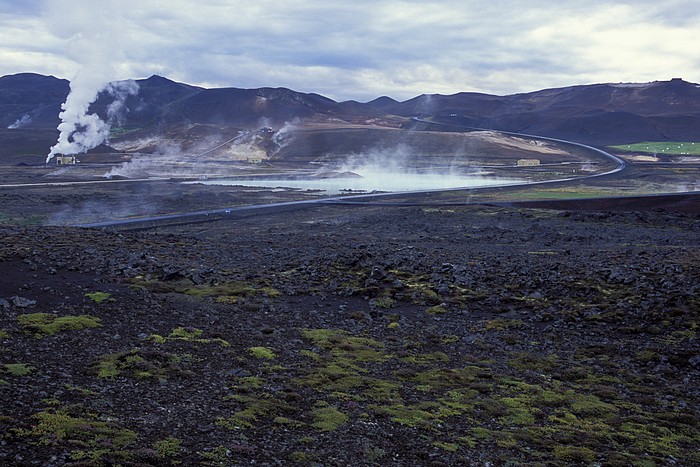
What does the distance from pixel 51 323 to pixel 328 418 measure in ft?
37.2

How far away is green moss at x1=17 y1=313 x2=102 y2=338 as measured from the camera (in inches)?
742

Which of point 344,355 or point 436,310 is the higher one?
point 344,355

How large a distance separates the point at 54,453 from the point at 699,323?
24.5 meters

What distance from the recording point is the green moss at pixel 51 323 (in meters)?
18.9

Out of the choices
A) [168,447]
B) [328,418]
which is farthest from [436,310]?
[168,447]

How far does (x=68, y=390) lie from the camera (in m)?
14.5

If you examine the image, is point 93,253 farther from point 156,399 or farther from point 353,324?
point 156,399

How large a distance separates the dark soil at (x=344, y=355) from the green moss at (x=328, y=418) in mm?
84

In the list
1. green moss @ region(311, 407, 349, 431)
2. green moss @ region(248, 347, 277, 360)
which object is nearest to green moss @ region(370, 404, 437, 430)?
green moss @ region(311, 407, 349, 431)

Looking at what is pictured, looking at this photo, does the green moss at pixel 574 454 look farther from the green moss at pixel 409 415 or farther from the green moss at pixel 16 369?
the green moss at pixel 16 369

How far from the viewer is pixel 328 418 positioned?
1482 cm

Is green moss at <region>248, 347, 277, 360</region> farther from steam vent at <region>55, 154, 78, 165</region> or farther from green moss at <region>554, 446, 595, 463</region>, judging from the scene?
steam vent at <region>55, 154, 78, 165</region>

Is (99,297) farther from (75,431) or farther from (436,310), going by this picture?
(436,310)

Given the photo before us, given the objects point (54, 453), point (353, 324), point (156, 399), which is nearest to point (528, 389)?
point (353, 324)
